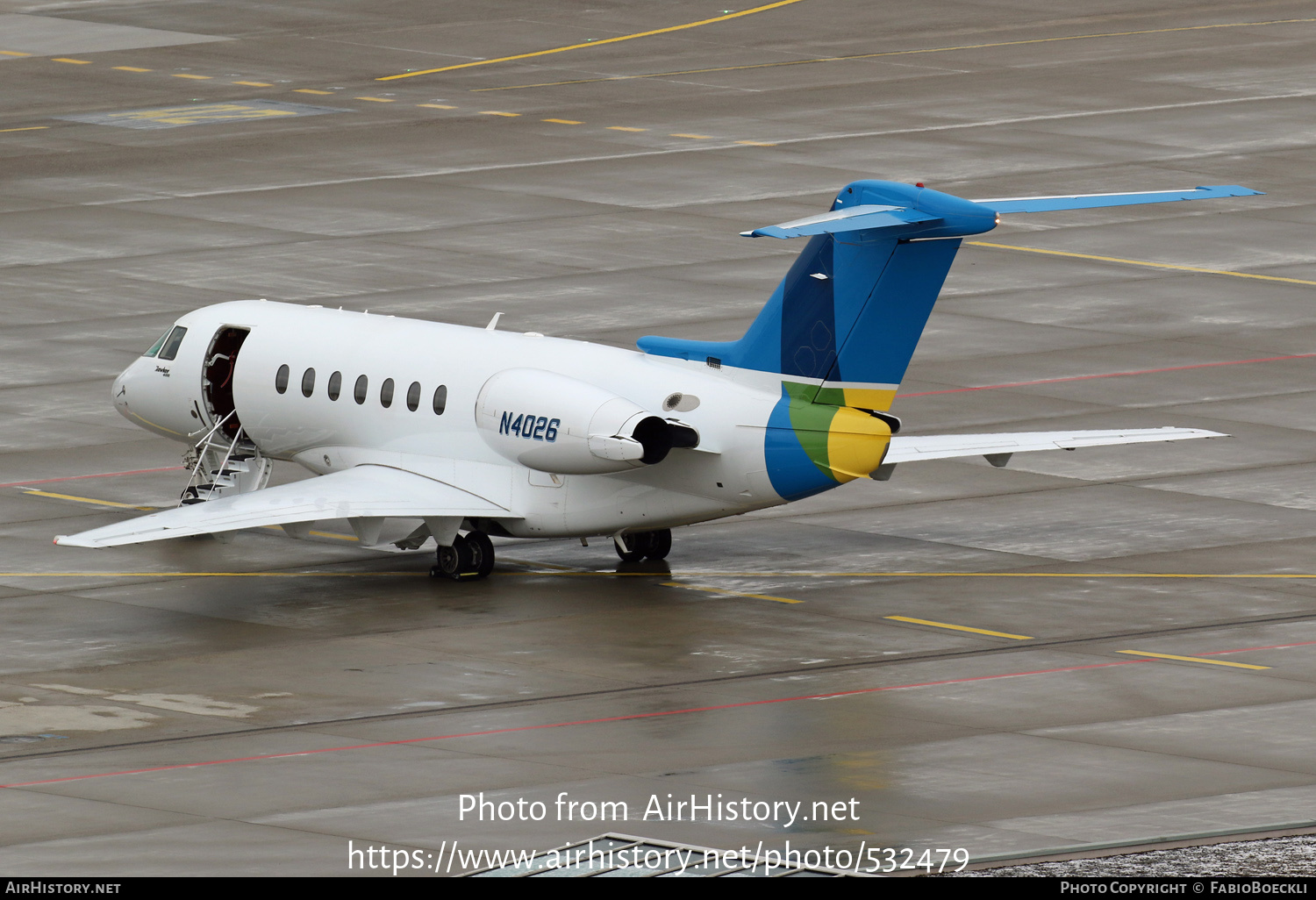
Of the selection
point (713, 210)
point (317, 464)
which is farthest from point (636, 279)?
point (317, 464)

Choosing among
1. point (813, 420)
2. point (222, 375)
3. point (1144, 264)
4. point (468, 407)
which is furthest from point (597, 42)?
point (813, 420)

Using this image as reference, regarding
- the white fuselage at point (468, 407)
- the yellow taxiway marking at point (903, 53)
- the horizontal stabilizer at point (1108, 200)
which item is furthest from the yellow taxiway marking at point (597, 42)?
the horizontal stabilizer at point (1108, 200)

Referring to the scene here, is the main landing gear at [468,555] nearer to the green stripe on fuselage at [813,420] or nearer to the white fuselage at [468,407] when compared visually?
the white fuselage at [468,407]

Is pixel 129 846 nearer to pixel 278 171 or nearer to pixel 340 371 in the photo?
pixel 340 371

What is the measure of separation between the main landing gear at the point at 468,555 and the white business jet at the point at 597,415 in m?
0.03

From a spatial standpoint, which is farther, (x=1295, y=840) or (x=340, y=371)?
(x=340, y=371)

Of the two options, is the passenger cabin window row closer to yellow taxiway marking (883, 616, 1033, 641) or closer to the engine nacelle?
the engine nacelle

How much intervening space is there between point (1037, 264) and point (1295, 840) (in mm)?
35489

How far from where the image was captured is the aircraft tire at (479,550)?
114 ft

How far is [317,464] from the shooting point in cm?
3725

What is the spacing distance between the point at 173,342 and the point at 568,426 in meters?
8.98

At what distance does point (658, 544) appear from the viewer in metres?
35.7

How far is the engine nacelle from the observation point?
32.6m
